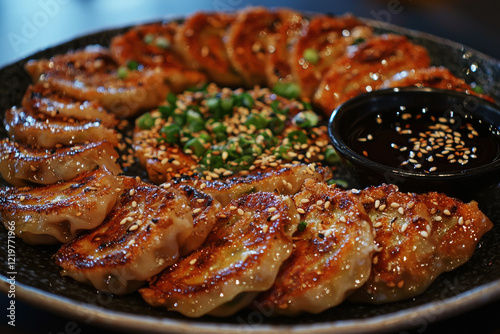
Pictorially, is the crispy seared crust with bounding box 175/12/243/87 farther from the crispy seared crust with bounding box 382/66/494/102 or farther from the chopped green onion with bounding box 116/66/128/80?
the crispy seared crust with bounding box 382/66/494/102

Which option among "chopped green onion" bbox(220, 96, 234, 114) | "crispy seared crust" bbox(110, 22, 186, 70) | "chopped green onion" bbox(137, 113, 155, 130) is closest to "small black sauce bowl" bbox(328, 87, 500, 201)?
"chopped green onion" bbox(220, 96, 234, 114)

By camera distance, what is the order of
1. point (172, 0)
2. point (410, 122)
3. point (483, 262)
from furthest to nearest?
point (172, 0) → point (410, 122) → point (483, 262)

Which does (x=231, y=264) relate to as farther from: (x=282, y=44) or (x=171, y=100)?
(x=282, y=44)

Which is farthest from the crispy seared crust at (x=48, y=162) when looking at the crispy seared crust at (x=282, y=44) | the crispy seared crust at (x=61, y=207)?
the crispy seared crust at (x=282, y=44)

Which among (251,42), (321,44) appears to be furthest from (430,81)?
(251,42)

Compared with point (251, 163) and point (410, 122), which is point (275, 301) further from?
point (410, 122)

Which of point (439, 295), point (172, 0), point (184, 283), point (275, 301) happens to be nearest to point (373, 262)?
point (439, 295)
